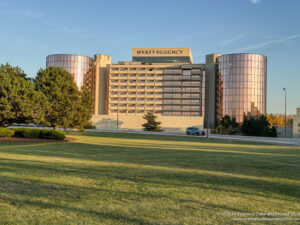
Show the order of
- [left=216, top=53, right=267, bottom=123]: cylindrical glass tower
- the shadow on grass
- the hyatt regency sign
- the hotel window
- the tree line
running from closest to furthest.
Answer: the shadow on grass
the tree line
[left=216, top=53, right=267, bottom=123]: cylindrical glass tower
the hotel window
the hyatt regency sign

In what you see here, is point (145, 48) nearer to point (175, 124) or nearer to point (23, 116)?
point (175, 124)

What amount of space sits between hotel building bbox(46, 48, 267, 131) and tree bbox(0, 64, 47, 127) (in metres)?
55.1

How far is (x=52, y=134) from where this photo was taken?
28.0 meters

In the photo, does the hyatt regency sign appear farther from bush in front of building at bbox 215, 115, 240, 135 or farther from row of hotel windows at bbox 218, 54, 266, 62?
bush in front of building at bbox 215, 115, 240, 135

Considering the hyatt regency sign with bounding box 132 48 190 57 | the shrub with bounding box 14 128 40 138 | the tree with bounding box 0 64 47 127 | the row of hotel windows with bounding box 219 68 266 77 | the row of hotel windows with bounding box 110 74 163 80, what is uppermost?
the hyatt regency sign with bounding box 132 48 190 57

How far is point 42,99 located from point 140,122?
52991 millimetres

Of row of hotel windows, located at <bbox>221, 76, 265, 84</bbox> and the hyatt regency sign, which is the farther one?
the hyatt regency sign

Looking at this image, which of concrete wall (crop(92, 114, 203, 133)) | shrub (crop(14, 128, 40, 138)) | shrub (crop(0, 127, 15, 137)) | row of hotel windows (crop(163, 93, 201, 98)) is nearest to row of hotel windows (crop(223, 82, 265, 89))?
row of hotel windows (crop(163, 93, 201, 98))

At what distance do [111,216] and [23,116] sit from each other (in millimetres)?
25989

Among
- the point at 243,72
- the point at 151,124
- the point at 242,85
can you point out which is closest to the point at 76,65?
the point at 151,124

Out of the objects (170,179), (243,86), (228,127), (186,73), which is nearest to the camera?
(170,179)

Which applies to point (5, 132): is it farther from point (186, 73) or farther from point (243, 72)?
point (186, 73)

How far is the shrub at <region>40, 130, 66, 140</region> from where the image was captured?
90.8ft

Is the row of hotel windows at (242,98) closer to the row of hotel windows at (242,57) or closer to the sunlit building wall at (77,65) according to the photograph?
the row of hotel windows at (242,57)
